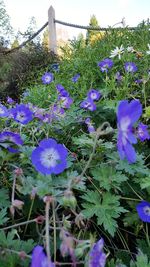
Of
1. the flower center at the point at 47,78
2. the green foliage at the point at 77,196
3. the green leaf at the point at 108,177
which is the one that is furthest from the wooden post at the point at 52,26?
the green leaf at the point at 108,177

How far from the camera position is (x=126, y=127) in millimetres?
718

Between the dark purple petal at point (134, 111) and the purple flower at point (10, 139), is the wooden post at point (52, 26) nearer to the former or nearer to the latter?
the purple flower at point (10, 139)

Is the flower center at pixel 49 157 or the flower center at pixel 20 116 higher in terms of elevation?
the flower center at pixel 20 116

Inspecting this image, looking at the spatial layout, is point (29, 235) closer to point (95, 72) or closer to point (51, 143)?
point (51, 143)

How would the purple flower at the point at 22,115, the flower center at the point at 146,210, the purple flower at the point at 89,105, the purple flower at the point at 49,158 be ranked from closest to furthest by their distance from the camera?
the purple flower at the point at 49,158
the flower center at the point at 146,210
the purple flower at the point at 22,115
the purple flower at the point at 89,105

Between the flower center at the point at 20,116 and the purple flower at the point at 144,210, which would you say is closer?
the purple flower at the point at 144,210

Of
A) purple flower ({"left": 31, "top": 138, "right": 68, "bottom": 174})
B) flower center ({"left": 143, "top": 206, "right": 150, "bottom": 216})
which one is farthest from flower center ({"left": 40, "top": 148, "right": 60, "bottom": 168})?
flower center ({"left": 143, "top": 206, "right": 150, "bottom": 216})

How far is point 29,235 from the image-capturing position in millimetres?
951

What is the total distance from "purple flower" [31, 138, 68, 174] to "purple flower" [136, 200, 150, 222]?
318 millimetres

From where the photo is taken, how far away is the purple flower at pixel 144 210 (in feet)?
3.52

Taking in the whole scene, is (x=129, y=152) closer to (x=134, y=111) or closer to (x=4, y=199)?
(x=134, y=111)

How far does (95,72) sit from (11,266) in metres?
2.11

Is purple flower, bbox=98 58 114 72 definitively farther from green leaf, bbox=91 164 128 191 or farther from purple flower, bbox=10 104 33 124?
green leaf, bbox=91 164 128 191

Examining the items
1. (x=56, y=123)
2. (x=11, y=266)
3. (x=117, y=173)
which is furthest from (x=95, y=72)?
(x=11, y=266)
